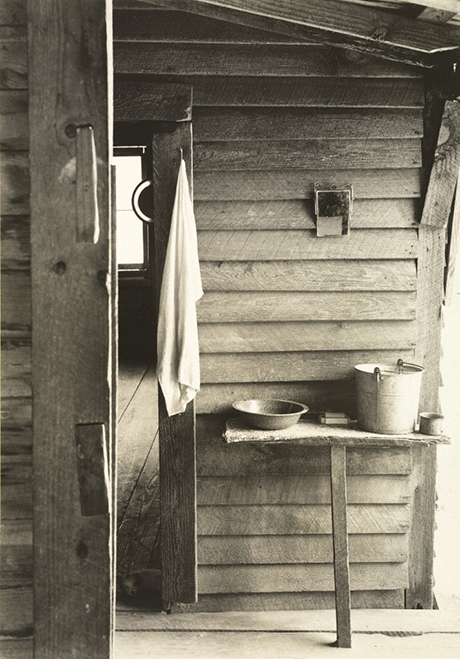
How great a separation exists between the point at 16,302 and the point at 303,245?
99.7 inches

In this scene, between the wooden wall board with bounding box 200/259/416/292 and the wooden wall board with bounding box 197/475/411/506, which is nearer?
the wooden wall board with bounding box 200/259/416/292

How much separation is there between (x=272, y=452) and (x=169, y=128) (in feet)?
6.43

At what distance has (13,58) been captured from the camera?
166cm

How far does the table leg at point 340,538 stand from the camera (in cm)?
376

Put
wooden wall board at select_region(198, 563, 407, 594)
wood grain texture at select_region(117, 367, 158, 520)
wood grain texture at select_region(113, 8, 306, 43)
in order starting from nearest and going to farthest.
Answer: wood grain texture at select_region(113, 8, 306, 43) → wooden wall board at select_region(198, 563, 407, 594) → wood grain texture at select_region(117, 367, 158, 520)

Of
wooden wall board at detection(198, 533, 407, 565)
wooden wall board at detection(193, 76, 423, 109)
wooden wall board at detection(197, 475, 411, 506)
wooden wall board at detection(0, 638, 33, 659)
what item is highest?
wooden wall board at detection(193, 76, 423, 109)

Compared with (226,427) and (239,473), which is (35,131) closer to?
(226,427)

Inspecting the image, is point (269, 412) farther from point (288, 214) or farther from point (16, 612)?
point (16, 612)

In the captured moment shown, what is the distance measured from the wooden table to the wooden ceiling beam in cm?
203

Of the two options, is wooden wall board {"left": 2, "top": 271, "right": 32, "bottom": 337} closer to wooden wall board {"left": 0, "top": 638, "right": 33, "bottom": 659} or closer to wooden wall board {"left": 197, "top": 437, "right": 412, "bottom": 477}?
wooden wall board {"left": 0, "top": 638, "right": 33, "bottom": 659}

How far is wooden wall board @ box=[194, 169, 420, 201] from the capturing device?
3.93 meters

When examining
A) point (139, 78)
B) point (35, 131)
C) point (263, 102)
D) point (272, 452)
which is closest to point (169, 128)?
point (139, 78)

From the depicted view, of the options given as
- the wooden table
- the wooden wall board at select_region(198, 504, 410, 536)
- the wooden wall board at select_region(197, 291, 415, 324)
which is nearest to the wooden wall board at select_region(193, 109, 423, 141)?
the wooden wall board at select_region(197, 291, 415, 324)

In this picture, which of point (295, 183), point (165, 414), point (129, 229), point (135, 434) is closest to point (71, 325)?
point (165, 414)
